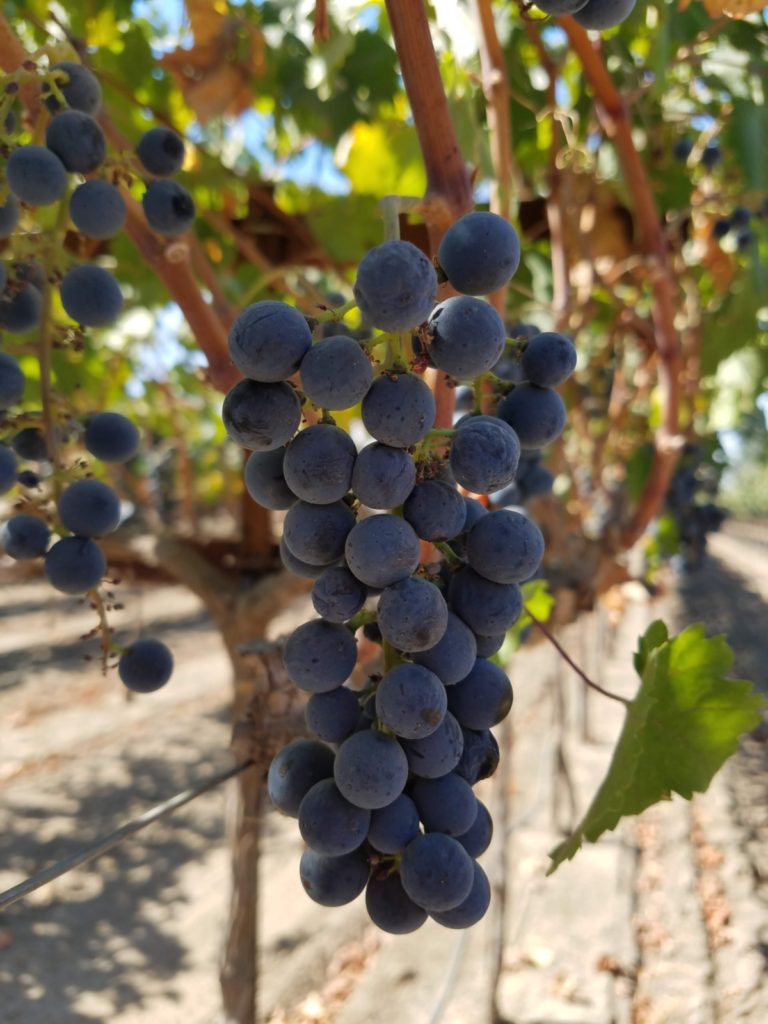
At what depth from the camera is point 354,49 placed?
2076mm

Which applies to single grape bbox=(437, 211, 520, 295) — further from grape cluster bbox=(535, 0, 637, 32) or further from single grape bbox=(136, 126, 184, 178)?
single grape bbox=(136, 126, 184, 178)

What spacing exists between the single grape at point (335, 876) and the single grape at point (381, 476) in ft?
1.14

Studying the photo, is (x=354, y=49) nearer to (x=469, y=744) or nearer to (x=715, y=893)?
(x=469, y=744)

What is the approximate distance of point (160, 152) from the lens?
1.04m

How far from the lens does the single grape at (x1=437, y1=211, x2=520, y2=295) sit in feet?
2.11

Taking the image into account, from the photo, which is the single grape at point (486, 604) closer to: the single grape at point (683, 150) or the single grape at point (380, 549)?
the single grape at point (380, 549)

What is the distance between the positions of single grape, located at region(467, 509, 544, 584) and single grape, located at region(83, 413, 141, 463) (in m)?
0.59

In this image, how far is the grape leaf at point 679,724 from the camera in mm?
886

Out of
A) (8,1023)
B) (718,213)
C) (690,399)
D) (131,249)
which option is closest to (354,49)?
(131,249)

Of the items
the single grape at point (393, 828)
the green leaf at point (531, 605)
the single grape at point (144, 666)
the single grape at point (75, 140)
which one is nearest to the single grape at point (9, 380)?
the single grape at point (75, 140)

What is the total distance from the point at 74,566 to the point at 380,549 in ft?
1.66

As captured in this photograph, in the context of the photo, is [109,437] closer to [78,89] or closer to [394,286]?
[78,89]

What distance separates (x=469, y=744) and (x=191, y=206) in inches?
29.1

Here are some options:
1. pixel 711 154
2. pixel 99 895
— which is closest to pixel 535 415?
pixel 711 154
